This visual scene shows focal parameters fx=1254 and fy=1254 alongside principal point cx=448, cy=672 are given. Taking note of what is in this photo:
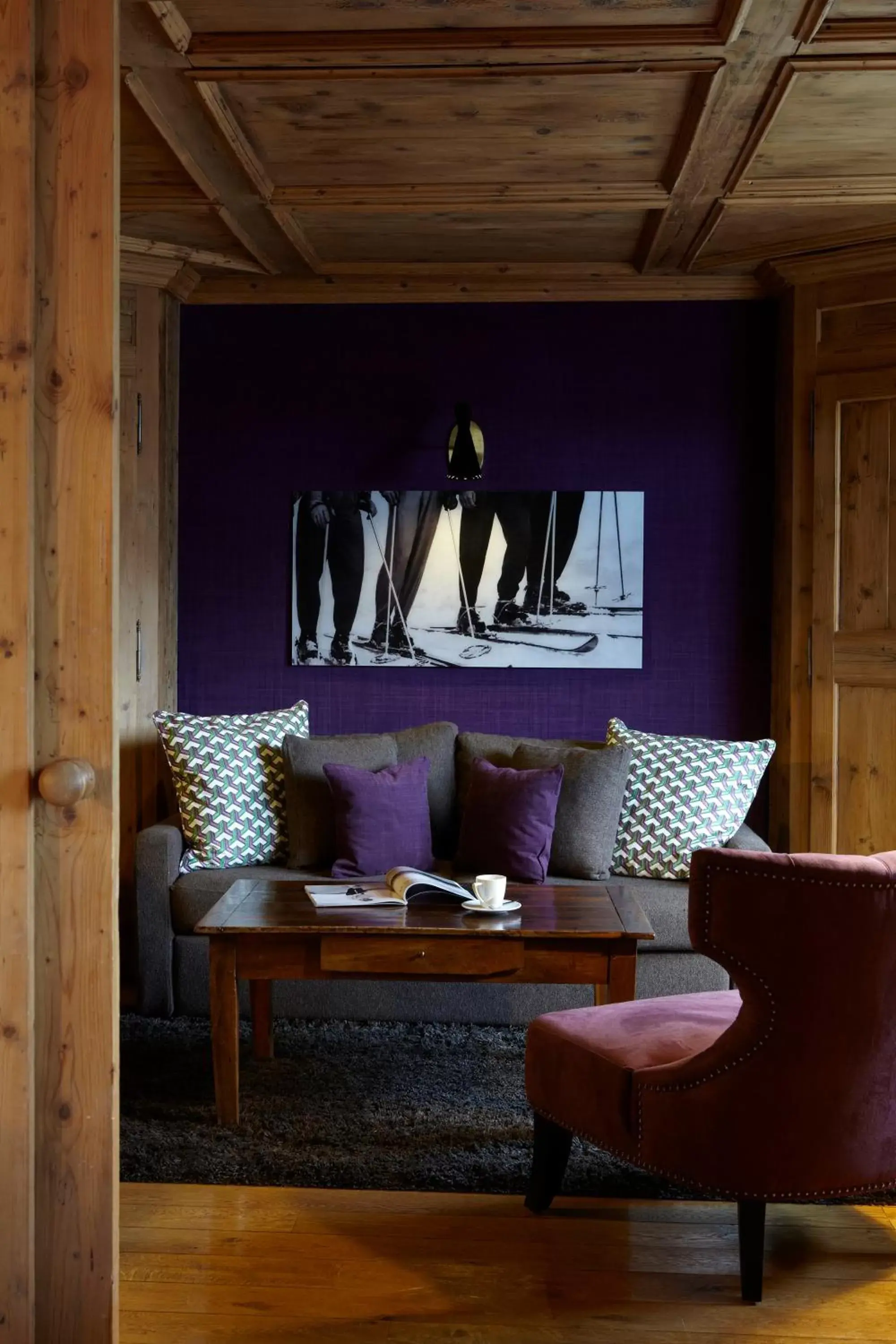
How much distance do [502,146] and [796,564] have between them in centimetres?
207

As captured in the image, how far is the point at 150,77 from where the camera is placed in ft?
11.0

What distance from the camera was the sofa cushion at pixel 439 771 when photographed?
15.7 feet

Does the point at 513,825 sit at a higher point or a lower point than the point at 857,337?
lower

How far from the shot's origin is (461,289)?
531cm

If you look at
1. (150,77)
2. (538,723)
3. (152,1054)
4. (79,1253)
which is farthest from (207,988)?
(150,77)

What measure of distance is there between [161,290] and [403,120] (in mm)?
1824

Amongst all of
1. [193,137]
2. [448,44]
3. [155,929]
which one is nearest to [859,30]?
[448,44]

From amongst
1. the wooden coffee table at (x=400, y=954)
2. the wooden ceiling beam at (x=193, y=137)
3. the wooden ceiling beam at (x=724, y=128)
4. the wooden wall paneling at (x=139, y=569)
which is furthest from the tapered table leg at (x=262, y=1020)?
the wooden ceiling beam at (x=724, y=128)

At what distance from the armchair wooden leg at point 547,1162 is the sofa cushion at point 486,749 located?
1.98m

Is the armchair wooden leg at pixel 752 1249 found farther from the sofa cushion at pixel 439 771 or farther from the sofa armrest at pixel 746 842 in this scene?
the sofa cushion at pixel 439 771

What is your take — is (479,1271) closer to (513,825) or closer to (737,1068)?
(737,1068)

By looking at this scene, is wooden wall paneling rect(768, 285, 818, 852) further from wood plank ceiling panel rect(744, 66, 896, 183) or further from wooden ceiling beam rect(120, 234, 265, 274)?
wooden ceiling beam rect(120, 234, 265, 274)

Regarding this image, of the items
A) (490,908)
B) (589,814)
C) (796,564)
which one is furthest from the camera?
(796,564)

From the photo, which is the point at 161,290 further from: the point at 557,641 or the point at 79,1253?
the point at 79,1253
